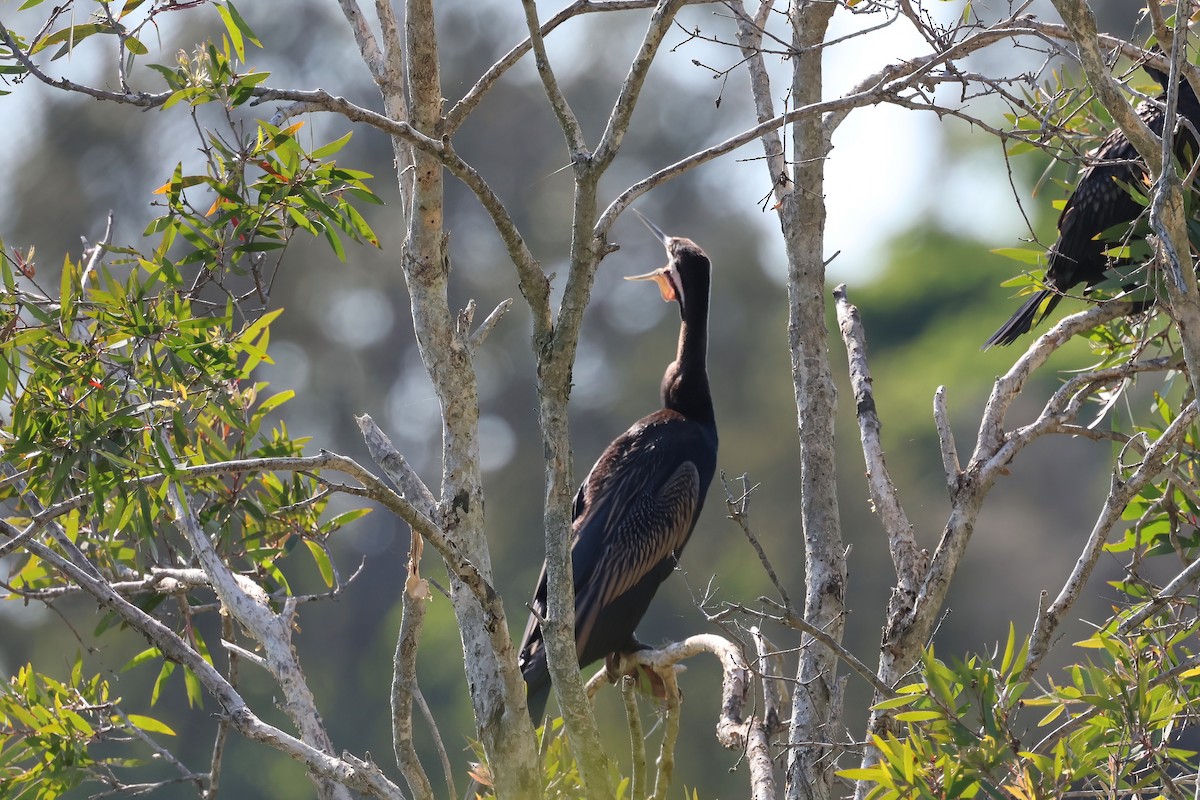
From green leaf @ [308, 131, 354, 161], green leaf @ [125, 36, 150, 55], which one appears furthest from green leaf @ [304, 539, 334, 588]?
green leaf @ [125, 36, 150, 55]

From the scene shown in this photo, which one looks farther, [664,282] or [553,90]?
[664,282]

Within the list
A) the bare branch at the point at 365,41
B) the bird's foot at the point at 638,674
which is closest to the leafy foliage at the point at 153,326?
the bare branch at the point at 365,41

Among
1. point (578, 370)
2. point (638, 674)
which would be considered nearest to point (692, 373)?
point (638, 674)

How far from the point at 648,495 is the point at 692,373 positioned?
0.42 metres

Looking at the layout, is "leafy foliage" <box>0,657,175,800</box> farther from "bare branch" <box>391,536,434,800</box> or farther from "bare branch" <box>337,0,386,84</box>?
"bare branch" <box>337,0,386,84</box>

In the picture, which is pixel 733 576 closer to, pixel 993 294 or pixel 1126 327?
pixel 993 294

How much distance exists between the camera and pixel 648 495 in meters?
3.93

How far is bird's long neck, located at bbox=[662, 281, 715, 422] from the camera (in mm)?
4043

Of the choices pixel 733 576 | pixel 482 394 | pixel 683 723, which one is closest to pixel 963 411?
pixel 733 576

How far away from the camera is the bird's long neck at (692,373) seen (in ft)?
13.3

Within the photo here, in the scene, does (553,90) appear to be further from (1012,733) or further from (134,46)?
(1012,733)

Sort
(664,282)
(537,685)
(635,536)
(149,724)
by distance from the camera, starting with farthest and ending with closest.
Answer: (664,282), (635,536), (537,685), (149,724)

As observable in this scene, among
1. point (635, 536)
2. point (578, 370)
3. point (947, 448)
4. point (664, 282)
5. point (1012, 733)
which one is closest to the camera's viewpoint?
point (1012, 733)

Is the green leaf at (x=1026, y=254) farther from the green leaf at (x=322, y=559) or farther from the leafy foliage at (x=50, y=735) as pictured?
the leafy foliage at (x=50, y=735)
